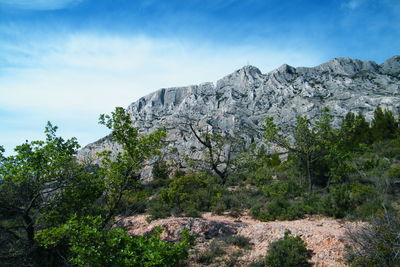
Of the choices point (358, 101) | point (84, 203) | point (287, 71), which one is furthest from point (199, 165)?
point (287, 71)

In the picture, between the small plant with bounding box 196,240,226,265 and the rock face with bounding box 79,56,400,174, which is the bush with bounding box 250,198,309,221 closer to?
the small plant with bounding box 196,240,226,265

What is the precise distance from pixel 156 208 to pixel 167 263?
9.31m

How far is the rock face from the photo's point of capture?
51.0 metres

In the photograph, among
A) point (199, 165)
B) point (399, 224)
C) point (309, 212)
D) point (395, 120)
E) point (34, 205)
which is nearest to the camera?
point (399, 224)

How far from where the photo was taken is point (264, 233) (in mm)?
9133

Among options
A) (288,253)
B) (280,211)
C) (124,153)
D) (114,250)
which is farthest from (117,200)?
(280,211)

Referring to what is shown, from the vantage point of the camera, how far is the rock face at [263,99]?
51.0 metres

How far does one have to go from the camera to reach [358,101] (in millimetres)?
52844

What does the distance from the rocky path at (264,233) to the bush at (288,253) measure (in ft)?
1.04

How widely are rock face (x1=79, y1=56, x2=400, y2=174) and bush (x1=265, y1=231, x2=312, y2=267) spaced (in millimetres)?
33696

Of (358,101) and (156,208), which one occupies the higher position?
(358,101)

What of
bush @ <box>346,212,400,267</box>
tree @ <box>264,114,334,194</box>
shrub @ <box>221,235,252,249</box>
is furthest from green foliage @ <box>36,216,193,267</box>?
tree @ <box>264,114,334,194</box>

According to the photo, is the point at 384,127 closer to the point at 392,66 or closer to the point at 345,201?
the point at 345,201

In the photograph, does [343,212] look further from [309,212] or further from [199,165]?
[199,165]
